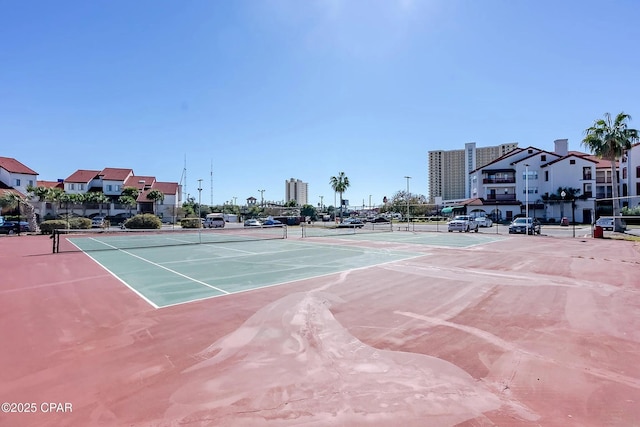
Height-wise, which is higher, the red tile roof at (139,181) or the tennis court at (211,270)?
the red tile roof at (139,181)

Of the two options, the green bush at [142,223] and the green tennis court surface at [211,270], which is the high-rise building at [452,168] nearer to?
the green bush at [142,223]

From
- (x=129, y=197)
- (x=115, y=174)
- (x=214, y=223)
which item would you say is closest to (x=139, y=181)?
(x=115, y=174)

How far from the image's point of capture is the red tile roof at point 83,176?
67.8m

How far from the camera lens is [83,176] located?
69.2 m

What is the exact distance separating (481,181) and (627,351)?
68550mm

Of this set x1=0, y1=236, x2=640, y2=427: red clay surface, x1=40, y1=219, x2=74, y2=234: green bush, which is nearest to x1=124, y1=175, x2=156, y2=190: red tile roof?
x1=40, y1=219, x2=74, y2=234: green bush

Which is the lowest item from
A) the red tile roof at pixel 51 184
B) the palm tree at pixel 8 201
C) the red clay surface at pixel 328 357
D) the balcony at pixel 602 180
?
the red clay surface at pixel 328 357

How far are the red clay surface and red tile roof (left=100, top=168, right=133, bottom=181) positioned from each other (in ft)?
227

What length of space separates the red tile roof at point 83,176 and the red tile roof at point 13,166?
6.24 metres

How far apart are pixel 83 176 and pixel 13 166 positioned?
37.4 ft

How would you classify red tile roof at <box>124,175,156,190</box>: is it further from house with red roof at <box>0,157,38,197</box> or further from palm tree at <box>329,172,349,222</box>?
palm tree at <box>329,172,349,222</box>

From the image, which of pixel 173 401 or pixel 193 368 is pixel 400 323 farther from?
pixel 173 401

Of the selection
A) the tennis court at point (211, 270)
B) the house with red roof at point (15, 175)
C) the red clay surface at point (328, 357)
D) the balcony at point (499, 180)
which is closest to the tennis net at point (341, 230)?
the tennis court at point (211, 270)

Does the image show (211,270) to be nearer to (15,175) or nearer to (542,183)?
(542,183)
